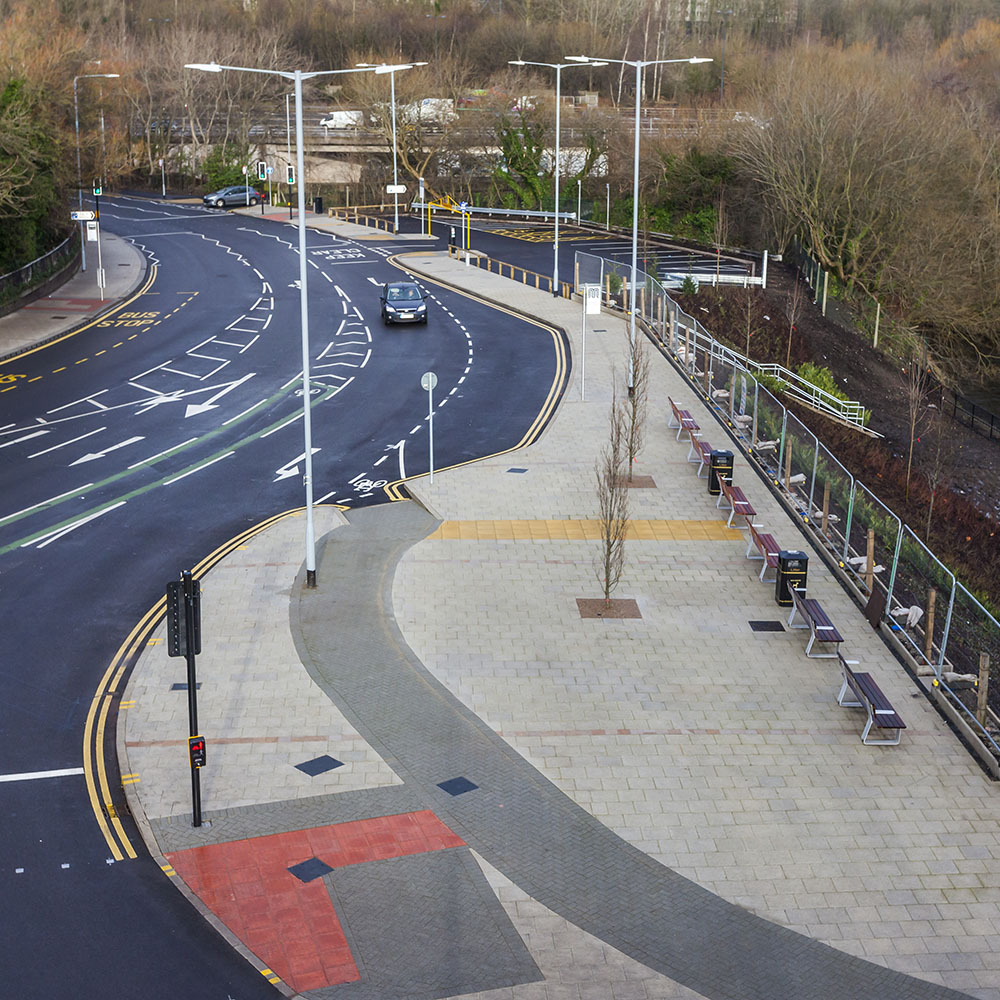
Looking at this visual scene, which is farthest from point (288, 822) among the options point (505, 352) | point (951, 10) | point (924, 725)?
point (951, 10)

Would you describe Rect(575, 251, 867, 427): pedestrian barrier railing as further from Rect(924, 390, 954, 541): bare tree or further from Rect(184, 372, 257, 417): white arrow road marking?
Rect(184, 372, 257, 417): white arrow road marking

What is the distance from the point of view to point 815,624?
1908 centimetres

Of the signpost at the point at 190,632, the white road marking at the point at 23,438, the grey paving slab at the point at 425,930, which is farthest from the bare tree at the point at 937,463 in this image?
the white road marking at the point at 23,438

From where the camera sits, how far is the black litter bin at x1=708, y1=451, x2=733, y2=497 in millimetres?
26375

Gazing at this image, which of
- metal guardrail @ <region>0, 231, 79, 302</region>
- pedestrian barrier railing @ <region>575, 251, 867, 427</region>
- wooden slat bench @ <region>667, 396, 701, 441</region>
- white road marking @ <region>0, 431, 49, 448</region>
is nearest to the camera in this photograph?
white road marking @ <region>0, 431, 49, 448</region>

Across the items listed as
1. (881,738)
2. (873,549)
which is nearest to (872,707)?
(881,738)

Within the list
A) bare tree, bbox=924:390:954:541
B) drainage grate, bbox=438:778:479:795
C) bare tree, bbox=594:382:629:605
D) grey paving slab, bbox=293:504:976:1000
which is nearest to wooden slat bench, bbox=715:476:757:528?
bare tree, bbox=594:382:629:605

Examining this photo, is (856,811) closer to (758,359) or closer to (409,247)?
(758,359)

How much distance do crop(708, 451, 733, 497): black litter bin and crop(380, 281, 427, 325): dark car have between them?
20.8 metres

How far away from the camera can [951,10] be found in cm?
13125

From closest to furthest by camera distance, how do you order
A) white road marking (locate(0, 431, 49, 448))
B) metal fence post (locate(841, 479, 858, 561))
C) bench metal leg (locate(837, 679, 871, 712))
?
Answer: bench metal leg (locate(837, 679, 871, 712)) → metal fence post (locate(841, 479, 858, 561)) → white road marking (locate(0, 431, 49, 448))

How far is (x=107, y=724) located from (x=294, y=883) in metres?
4.92

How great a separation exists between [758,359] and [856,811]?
109ft

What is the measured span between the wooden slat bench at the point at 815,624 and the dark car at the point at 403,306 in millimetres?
27340
